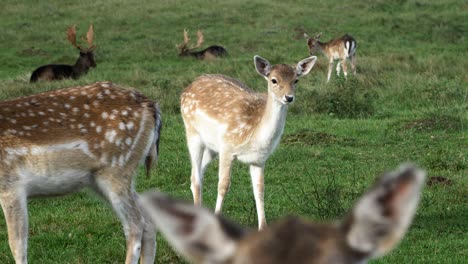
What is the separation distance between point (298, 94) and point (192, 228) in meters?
12.7

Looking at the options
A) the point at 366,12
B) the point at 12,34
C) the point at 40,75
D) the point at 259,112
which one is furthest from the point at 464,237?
the point at 366,12

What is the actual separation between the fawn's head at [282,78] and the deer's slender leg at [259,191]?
637 mm

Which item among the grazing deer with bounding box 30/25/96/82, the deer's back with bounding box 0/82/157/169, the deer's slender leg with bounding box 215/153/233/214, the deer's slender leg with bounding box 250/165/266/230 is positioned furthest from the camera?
the grazing deer with bounding box 30/25/96/82

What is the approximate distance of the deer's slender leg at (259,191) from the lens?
6.94 meters

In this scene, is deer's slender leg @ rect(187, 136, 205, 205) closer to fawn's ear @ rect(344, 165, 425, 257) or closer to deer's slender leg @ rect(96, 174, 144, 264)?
deer's slender leg @ rect(96, 174, 144, 264)

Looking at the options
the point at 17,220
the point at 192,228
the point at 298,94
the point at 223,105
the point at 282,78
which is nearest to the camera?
the point at 192,228

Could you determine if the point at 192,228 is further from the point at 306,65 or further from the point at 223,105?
the point at 306,65

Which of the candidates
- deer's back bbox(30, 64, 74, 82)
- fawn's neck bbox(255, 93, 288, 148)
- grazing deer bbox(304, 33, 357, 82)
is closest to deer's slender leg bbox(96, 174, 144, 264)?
fawn's neck bbox(255, 93, 288, 148)

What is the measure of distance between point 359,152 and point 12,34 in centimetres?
1878

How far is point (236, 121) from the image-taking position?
7.62 meters

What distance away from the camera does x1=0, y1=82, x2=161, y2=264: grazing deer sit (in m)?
5.66

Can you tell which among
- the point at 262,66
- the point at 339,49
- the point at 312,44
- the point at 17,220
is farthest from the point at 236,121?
the point at 312,44

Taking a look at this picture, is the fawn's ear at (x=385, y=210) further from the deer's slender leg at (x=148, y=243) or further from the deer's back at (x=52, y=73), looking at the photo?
the deer's back at (x=52, y=73)

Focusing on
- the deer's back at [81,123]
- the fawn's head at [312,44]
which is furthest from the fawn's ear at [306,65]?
the fawn's head at [312,44]
